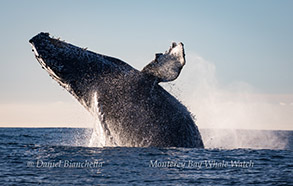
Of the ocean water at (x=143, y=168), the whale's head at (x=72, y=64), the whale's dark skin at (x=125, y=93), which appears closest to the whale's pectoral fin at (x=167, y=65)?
the whale's dark skin at (x=125, y=93)

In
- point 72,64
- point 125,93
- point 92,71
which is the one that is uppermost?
point 72,64

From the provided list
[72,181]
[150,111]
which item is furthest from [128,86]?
[72,181]

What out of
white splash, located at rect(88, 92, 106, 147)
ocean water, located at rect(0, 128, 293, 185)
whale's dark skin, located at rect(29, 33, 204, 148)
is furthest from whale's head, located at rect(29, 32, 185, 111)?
ocean water, located at rect(0, 128, 293, 185)

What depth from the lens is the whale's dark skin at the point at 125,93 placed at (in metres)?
9.38

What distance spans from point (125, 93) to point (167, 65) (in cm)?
115

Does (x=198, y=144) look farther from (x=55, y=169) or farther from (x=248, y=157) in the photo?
(x=55, y=169)

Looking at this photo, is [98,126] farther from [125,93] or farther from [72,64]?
[72,64]

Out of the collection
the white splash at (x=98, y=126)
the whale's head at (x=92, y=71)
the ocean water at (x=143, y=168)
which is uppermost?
the whale's head at (x=92, y=71)

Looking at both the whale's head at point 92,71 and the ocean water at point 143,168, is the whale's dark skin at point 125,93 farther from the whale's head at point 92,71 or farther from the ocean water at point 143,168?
the ocean water at point 143,168

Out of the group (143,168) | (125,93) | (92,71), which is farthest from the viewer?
(92,71)

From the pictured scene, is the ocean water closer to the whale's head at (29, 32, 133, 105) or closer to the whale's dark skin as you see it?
the whale's dark skin

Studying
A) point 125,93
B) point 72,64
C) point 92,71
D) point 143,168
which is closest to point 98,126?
point 125,93

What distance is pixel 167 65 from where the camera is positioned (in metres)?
9.73

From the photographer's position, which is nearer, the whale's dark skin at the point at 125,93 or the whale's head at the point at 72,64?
the whale's dark skin at the point at 125,93
